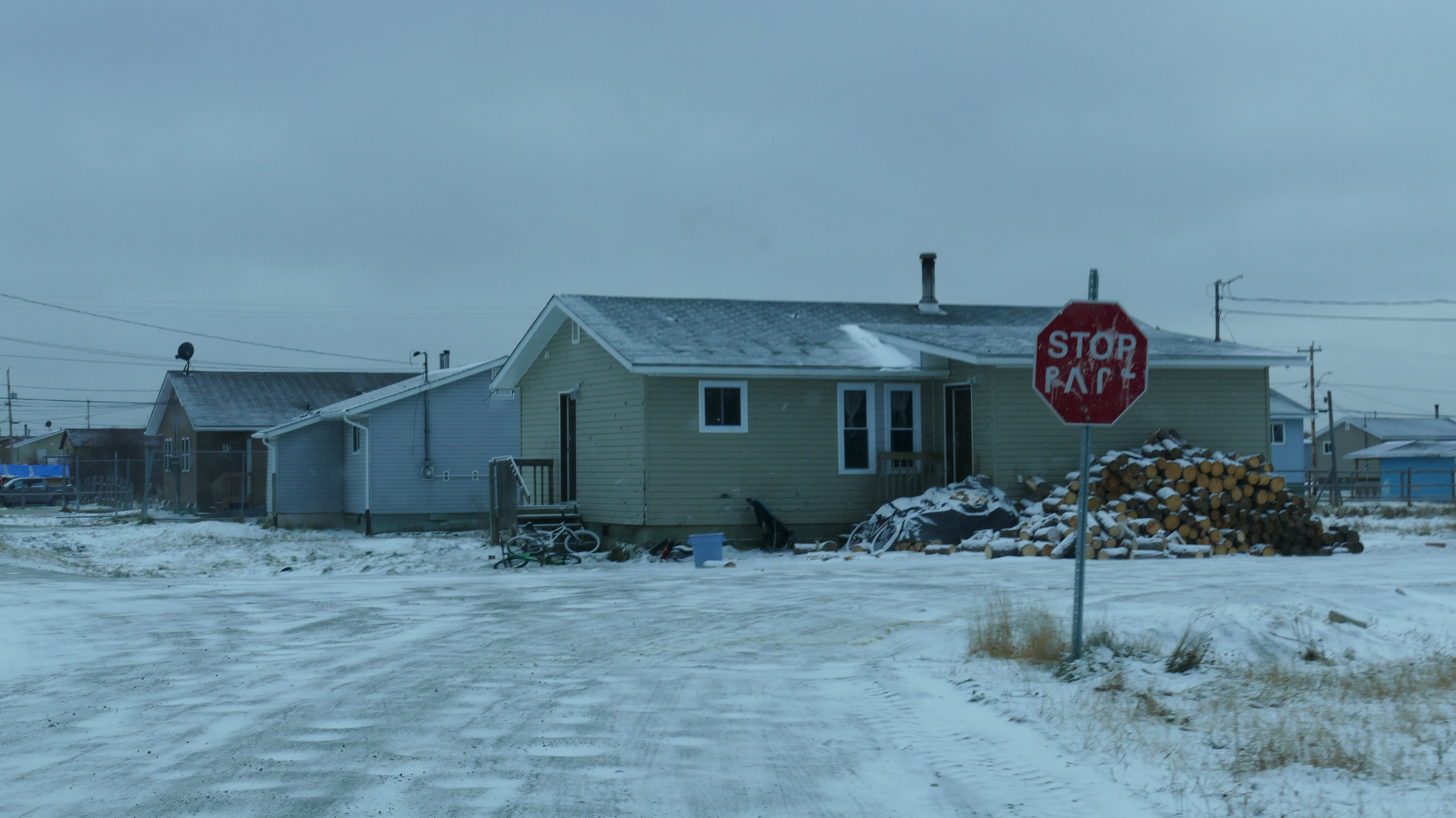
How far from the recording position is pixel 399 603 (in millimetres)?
14086

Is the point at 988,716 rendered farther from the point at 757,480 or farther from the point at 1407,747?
the point at 757,480

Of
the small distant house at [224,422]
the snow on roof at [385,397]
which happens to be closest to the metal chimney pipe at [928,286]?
the snow on roof at [385,397]

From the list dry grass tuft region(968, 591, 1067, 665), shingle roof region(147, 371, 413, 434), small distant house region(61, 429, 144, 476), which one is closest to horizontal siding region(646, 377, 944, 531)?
dry grass tuft region(968, 591, 1067, 665)

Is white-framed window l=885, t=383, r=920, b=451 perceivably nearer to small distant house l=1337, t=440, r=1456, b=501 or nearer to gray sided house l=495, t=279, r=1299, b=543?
gray sided house l=495, t=279, r=1299, b=543

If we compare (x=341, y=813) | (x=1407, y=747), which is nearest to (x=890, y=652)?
(x=1407, y=747)

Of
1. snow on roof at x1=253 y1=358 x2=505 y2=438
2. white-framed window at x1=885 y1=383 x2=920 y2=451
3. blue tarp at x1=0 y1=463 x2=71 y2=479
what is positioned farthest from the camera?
blue tarp at x1=0 y1=463 x2=71 y2=479

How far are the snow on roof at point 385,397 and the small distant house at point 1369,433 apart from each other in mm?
72232

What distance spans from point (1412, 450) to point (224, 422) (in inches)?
2424

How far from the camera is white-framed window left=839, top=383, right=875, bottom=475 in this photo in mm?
22375

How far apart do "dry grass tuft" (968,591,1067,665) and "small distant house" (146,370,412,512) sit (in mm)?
34449

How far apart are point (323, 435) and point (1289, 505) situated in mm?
25007

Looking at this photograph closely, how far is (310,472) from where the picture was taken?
35281 mm

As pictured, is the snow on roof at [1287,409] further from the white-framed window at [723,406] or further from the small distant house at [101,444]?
the small distant house at [101,444]

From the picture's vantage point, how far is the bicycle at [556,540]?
2088cm
